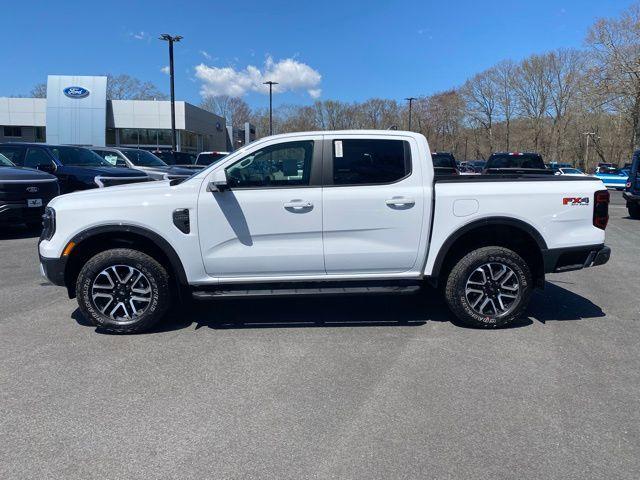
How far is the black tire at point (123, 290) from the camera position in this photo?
4730mm

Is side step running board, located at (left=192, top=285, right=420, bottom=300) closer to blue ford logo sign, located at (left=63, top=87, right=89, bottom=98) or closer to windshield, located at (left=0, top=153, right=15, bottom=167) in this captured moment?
windshield, located at (left=0, top=153, right=15, bottom=167)

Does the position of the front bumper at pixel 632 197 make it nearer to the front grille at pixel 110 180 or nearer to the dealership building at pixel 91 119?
the front grille at pixel 110 180

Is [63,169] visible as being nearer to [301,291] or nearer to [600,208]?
[301,291]

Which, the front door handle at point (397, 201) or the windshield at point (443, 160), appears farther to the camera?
the windshield at point (443, 160)

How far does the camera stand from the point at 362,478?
8.86 ft

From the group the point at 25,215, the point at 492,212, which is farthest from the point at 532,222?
the point at 25,215

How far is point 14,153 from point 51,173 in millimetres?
1151

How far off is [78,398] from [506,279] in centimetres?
390

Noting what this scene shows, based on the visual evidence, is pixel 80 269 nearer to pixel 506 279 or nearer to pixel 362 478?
pixel 362 478

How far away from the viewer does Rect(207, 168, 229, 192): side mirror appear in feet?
14.9

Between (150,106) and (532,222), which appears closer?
(532,222)

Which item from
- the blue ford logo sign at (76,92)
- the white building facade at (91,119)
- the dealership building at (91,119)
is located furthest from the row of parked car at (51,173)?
the blue ford logo sign at (76,92)

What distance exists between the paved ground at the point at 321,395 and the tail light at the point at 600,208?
41.9 inches

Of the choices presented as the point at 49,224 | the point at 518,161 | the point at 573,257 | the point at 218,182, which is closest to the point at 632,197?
the point at 518,161
